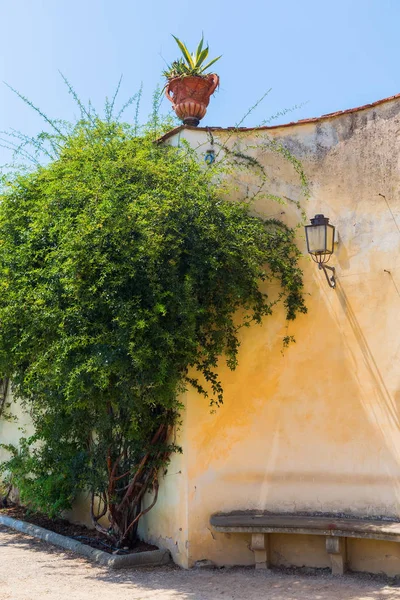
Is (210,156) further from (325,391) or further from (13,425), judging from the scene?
(13,425)

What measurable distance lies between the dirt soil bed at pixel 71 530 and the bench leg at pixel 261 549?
1.13 metres

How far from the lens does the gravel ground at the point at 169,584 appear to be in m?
5.93

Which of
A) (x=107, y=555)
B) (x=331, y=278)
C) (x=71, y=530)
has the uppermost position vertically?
(x=331, y=278)

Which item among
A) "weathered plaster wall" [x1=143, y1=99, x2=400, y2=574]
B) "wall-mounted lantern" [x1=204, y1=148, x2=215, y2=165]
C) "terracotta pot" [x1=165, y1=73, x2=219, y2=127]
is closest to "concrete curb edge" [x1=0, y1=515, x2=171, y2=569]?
"weathered plaster wall" [x1=143, y1=99, x2=400, y2=574]

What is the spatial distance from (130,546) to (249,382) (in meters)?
2.19

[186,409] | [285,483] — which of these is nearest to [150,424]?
[186,409]

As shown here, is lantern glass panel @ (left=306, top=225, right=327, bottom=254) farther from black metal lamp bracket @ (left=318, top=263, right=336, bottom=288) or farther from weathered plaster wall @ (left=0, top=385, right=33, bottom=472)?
weathered plaster wall @ (left=0, top=385, right=33, bottom=472)

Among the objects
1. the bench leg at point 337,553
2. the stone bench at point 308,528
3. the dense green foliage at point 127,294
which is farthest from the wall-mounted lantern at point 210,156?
the bench leg at point 337,553

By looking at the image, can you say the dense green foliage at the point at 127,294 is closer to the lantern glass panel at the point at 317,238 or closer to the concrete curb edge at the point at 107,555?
the concrete curb edge at the point at 107,555

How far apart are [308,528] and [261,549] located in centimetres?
62

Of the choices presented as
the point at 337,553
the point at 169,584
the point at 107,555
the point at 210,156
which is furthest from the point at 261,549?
the point at 210,156

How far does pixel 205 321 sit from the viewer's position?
6.98 m

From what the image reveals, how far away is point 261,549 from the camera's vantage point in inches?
268

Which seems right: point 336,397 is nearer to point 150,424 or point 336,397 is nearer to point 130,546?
point 150,424
